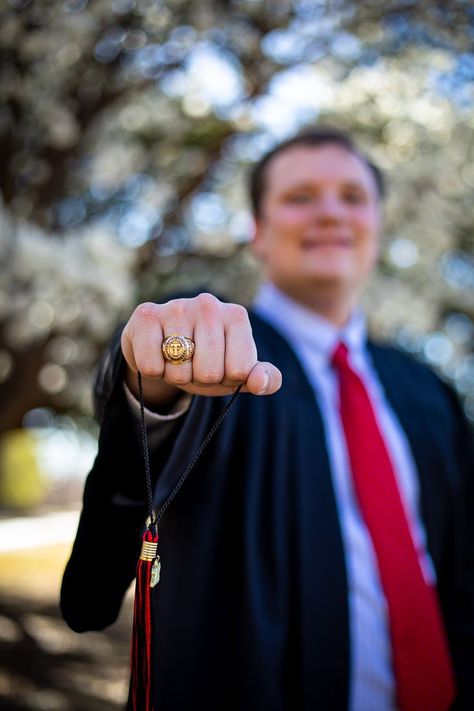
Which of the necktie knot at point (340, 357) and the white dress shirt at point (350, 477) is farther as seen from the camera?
the necktie knot at point (340, 357)

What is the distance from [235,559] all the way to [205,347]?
0.88m

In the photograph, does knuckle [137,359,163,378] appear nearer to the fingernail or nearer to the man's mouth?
the fingernail

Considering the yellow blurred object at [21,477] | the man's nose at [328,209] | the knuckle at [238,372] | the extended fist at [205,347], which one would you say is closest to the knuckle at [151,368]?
the extended fist at [205,347]

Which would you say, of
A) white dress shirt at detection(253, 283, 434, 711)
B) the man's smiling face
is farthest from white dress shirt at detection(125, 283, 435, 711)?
the man's smiling face

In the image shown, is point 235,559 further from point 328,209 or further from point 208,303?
point 328,209

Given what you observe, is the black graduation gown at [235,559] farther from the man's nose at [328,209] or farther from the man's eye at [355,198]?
the man's eye at [355,198]

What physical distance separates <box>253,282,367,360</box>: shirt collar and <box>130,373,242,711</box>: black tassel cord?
1162 mm

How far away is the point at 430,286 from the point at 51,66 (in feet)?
11.4

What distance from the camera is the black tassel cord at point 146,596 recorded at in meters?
1.02

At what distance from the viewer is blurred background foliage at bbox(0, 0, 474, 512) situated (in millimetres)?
3604

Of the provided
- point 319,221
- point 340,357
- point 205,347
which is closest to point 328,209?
point 319,221

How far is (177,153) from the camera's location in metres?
5.07

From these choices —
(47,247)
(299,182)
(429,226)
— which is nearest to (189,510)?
(299,182)

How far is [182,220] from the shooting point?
16.0 feet
